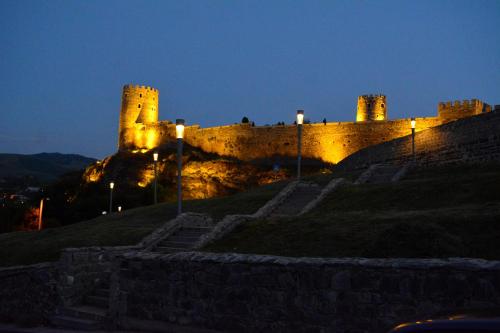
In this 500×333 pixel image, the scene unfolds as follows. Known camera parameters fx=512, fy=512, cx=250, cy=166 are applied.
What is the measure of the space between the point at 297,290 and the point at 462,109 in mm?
55620

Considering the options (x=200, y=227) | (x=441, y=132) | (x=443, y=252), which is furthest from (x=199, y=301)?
(x=441, y=132)

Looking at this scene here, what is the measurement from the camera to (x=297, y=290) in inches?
334

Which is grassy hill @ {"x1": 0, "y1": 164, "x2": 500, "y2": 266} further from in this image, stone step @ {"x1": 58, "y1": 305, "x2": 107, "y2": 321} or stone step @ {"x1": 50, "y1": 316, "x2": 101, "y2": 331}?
stone step @ {"x1": 50, "y1": 316, "x2": 101, "y2": 331}

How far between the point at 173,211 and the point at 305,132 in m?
50.8

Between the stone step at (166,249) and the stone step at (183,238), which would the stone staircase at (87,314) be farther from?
the stone step at (183,238)

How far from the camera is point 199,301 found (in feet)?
31.8

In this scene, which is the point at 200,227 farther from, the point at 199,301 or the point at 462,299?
the point at 462,299

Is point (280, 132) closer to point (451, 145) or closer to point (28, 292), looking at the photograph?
point (451, 145)

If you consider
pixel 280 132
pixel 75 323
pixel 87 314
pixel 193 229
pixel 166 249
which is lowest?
pixel 75 323

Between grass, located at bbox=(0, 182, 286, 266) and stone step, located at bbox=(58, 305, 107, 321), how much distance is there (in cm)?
627

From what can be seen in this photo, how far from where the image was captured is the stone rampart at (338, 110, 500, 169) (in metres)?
28.9

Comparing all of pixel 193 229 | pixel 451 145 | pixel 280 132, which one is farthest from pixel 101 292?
pixel 280 132

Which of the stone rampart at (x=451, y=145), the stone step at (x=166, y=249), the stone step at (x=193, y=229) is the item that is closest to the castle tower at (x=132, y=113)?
the stone rampart at (x=451, y=145)

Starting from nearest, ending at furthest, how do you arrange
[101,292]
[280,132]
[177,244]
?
[101,292]
[177,244]
[280,132]
